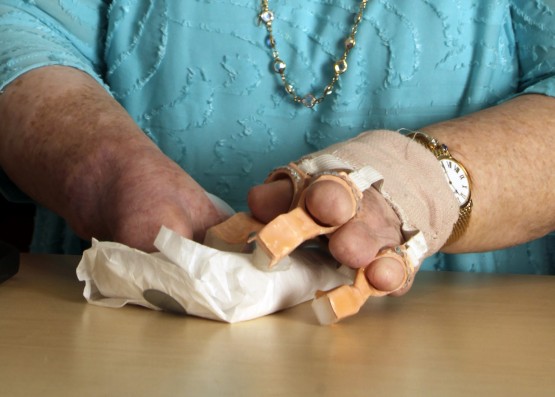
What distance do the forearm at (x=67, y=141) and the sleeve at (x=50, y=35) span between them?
0.05 ft

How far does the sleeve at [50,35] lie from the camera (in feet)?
2.59

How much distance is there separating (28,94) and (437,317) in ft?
1.41

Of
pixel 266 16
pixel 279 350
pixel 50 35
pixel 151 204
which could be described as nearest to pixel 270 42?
pixel 266 16

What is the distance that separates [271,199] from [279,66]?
0.31 m

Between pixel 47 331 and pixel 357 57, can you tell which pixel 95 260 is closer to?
pixel 47 331

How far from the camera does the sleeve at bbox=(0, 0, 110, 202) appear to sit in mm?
790

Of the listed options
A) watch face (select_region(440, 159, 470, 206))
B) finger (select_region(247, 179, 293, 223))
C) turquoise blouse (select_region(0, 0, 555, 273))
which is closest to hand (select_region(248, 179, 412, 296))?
finger (select_region(247, 179, 293, 223))

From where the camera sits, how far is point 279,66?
2.84ft

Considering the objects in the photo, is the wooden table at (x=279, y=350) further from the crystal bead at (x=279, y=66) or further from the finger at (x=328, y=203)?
the crystal bead at (x=279, y=66)

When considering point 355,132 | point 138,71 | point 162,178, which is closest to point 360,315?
point 162,178

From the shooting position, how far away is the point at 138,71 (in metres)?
0.90

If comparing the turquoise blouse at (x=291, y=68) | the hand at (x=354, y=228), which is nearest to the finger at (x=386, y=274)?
the hand at (x=354, y=228)

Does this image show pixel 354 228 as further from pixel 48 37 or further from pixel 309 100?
pixel 48 37

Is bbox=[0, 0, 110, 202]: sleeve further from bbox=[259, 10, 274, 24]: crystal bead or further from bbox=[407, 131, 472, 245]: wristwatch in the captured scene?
bbox=[407, 131, 472, 245]: wristwatch
